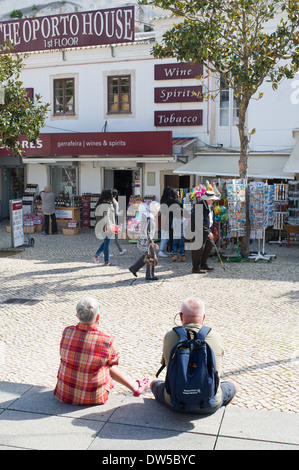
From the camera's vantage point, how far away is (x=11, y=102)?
12438 millimetres

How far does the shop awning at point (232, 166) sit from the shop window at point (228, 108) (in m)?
1.14

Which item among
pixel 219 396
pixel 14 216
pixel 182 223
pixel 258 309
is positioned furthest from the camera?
pixel 14 216

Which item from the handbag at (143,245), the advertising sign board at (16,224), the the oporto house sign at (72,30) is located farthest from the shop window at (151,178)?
the handbag at (143,245)

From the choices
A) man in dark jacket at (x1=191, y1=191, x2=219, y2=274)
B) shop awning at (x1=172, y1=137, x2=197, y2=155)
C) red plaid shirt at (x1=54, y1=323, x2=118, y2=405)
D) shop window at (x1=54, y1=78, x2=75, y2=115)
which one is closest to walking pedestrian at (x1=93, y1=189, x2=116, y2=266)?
man in dark jacket at (x1=191, y1=191, x2=219, y2=274)

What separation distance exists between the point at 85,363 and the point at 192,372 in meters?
1.03

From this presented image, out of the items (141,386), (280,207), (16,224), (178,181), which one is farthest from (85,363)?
(178,181)

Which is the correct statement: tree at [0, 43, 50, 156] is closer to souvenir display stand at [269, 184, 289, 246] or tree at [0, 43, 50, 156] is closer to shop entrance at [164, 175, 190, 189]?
shop entrance at [164, 175, 190, 189]

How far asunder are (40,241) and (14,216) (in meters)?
1.90

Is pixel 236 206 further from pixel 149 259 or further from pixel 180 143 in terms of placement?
pixel 180 143

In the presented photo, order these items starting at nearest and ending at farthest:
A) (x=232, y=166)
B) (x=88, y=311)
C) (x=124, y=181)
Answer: (x=88, y=311)
(x=232, y=166)
(x=124, y=181)

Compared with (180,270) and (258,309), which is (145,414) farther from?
(180,270)

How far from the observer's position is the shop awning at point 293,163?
554 inches

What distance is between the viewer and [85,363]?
4.80 m
